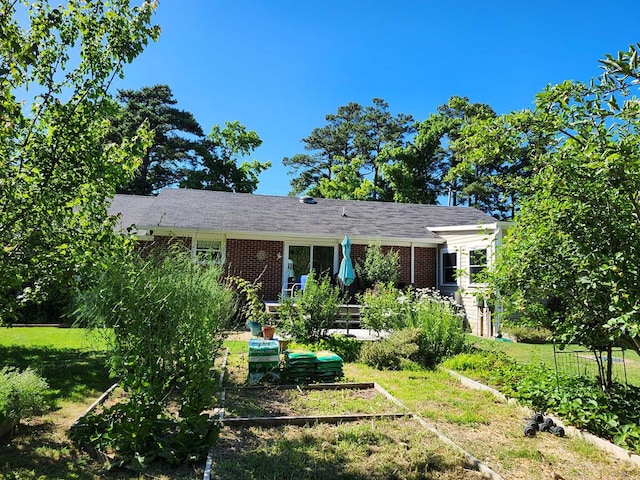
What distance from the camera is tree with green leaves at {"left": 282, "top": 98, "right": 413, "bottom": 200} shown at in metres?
37.6

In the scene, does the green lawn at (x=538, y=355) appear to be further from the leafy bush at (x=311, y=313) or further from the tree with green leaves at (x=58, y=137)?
the tree with green leaves at (x=58, y=137)

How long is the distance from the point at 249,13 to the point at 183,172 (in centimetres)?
2801

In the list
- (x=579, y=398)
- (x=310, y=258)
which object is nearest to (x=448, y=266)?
(x=310, y=258)

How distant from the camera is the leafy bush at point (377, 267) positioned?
13984 millimetres

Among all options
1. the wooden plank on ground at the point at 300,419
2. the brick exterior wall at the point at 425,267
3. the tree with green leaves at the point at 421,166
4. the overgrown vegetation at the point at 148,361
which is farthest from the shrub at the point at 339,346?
the tree with green leaves at the point at 421,166

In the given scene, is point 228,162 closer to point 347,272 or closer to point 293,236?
point 293,236

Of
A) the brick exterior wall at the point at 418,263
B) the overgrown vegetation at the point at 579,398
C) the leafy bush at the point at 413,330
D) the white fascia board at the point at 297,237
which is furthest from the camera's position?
the brick exterior wall at the point at 418,263

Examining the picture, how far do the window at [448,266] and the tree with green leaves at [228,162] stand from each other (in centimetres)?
2143

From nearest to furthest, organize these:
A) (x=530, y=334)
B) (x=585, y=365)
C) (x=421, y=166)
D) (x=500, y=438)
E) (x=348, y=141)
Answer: (x=500, y=438)
(x=585, y=365)
(x=530, y=334)
(x=421, y=166)
(x=348, y=141)

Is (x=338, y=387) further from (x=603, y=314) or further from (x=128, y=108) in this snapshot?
(x=128, y=108)

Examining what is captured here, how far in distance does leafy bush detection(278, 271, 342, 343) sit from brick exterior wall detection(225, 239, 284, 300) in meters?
4.54

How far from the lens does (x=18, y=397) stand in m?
4.23

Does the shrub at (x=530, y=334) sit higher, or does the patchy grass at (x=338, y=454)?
the shrub at (x=530, y=334)

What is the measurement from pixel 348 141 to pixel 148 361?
36.4m
